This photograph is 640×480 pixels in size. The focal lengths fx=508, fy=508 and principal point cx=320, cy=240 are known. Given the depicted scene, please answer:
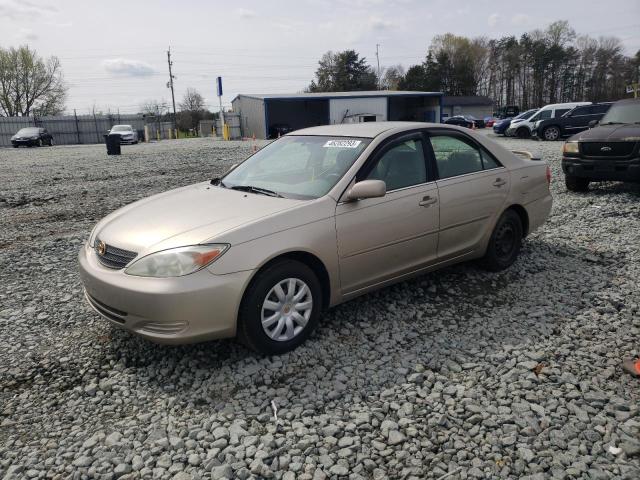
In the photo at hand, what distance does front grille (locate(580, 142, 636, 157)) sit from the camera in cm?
889

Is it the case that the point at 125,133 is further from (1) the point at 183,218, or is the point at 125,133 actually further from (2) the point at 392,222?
(2) the point at 392,222

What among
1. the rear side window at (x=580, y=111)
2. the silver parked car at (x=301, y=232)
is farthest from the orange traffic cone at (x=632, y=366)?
the rear side window at (x=580, y=111)

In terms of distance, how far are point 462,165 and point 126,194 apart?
8.78 metres

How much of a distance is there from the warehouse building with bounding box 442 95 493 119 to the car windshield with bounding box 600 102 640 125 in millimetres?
67914

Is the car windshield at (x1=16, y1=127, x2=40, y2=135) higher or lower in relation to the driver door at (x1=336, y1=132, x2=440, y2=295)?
higher

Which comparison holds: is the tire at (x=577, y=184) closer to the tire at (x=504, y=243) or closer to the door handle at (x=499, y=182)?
the tire at (x=504, y=243)

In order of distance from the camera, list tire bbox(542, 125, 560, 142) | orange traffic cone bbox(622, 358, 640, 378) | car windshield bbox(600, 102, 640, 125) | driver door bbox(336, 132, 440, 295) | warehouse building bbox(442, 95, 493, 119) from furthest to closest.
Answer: warehouse building bbox(442, 95, 493, 119), tire bbox(542, 125, 560, 142), car windshield bbox(600, 102, 640, 125), driver door bbox(336, 132, 440, 295), orange traffic cone bbox(622, 358, 640, 378)

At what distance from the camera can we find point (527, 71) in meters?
85.5

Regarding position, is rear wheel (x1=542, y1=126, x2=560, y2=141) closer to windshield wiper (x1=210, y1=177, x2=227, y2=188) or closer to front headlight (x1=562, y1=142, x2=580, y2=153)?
front headlight (x1=562, y1=142, x2=580, y2=153)

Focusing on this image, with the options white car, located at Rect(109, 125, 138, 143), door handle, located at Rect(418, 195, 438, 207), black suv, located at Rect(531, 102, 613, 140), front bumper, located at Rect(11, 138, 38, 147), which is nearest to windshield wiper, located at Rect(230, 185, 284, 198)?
door handle, located at Rect(418, 195, 438, 207)

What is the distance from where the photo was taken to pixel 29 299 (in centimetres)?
491

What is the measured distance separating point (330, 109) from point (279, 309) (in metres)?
41.8

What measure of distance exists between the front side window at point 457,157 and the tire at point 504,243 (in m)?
0.59

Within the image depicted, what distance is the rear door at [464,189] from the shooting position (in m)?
4.64
